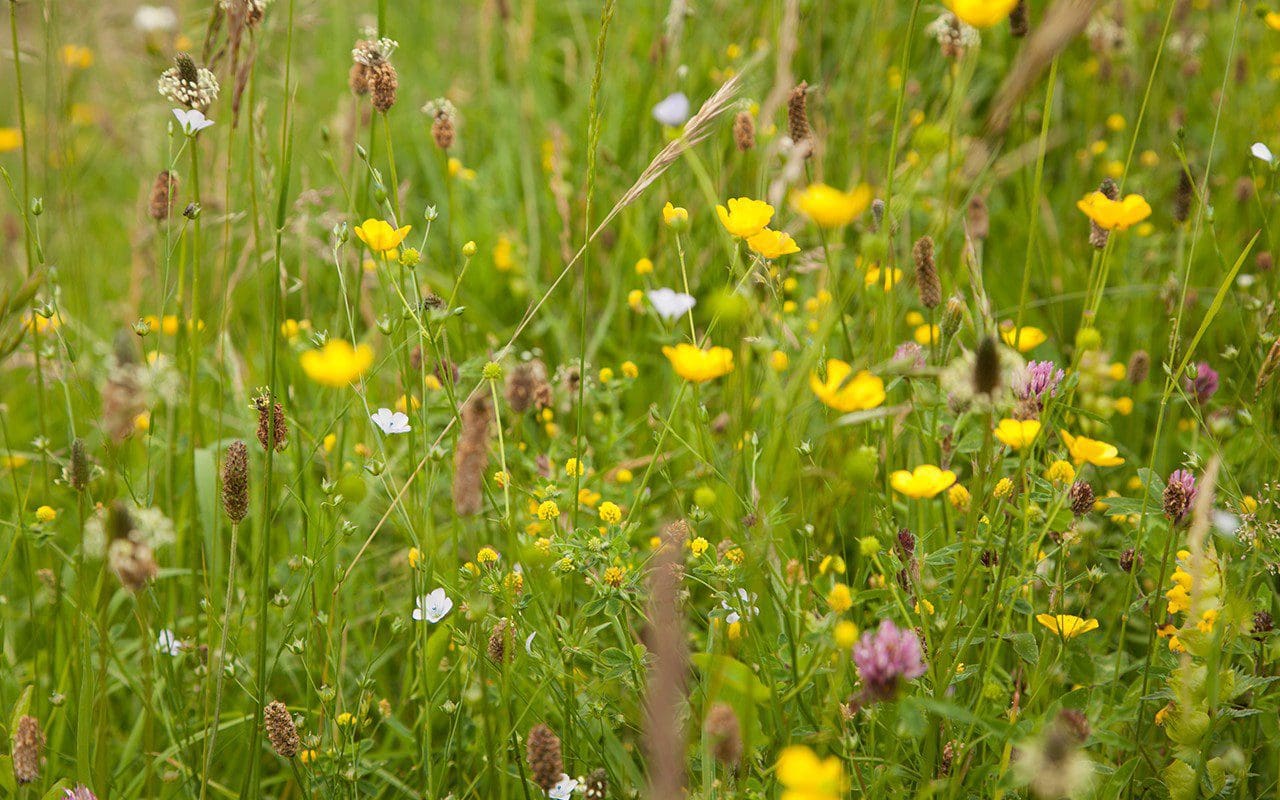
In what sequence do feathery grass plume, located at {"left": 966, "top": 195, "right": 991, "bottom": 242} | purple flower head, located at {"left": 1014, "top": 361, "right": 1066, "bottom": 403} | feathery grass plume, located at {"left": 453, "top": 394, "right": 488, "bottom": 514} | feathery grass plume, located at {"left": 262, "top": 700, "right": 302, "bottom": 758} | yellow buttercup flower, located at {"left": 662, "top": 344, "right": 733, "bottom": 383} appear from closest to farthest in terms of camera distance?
feathery grass plume, located at {"left": 453, "top": 394, "right": 488, "bottom": 514} < yellow buttercup flower, located at {"left": 662, "top": 344, "right": 733, "bottom": 383} < feathery grass plume, located at {"left": 262, "top": 700, "right": 302, "bottom": 758} < purple flower head, located at {"left": 1014, "top": 361, "right": 1066, "bottom": 403} < feathery grass plume, located at {"left": 966, "top": 195, "right": 991, "bottom": 242}

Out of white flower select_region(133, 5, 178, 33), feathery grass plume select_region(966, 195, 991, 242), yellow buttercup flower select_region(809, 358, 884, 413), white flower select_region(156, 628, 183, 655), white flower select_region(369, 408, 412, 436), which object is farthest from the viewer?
white flower select_region(133, 5, 178, 33)

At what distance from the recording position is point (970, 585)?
1671 mm

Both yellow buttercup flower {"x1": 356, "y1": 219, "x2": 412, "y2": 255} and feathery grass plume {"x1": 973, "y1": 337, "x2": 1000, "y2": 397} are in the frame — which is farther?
yellow buttercup flower {"x1": 356, "y1": 219, "x2": 412, "y2": 255}

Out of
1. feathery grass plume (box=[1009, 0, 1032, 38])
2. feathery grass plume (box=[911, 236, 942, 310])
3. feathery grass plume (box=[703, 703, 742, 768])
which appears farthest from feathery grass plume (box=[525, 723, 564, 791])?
feathery grass plume (box=[1009, 0, 1032, 38])

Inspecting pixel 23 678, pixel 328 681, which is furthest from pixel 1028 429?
pixel 23 678

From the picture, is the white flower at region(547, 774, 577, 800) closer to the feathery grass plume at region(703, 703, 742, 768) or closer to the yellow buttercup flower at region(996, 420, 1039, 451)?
the feathery grass plume at region(703, 703, 742, 768)

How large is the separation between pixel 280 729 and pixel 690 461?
1018 millimetres

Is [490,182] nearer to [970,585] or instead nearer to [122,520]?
[970,585]

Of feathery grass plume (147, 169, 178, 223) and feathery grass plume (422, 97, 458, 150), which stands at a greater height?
feathery grass plume (422, 97, 458, 150)

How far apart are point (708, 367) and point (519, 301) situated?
1.75 meters

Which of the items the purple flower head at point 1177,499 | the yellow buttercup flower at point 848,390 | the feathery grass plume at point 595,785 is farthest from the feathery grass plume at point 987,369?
the feathery grass plume at point 595,785

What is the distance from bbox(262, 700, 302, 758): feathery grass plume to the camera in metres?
1.29

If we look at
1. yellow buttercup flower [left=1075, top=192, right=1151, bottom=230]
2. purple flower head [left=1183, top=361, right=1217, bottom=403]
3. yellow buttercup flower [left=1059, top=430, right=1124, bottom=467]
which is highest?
yellow buttercup flower [left=1075, top=192, right=1151, bottom=230]

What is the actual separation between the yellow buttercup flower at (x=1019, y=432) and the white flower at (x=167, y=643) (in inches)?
45.4
